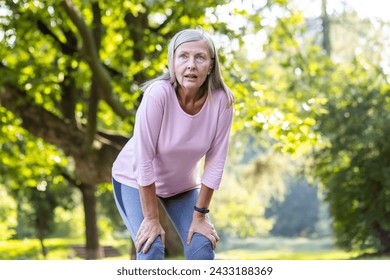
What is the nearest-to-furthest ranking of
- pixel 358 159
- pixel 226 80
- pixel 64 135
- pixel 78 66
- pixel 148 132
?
1. pixel 148 132
2. pixel 226 80
3. pixel 64 135
4. pixel 78 66
5. pixel 358 159

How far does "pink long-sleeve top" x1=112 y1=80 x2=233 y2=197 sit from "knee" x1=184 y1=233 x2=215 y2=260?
248 millimetres

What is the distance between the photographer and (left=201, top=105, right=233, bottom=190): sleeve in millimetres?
3006

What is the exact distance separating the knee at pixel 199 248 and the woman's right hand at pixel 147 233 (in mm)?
172

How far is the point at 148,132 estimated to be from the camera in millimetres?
2871

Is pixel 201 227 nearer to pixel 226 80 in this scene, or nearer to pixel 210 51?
pixel 210 51

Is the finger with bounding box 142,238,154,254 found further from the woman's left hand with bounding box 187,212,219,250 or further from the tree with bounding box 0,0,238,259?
the tree with bounding box 0,0,238,259

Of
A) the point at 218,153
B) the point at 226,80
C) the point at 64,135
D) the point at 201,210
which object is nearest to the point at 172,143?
the point at 218,153

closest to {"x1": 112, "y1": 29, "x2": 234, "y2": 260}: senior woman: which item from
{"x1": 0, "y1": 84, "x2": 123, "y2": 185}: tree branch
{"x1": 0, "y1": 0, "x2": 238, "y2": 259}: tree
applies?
{"x1": 0, "y1": 0, "x2": 238, "y2": 259}: tree

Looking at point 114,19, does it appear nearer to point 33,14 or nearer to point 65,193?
point 33,14

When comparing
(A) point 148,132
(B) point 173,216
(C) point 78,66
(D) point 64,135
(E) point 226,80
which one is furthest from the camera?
(C) point 78,66

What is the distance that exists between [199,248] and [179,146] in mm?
483

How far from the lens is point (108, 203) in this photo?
59.1 feet

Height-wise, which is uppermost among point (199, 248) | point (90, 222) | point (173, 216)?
point (173, 216)

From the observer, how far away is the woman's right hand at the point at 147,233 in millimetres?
2910
